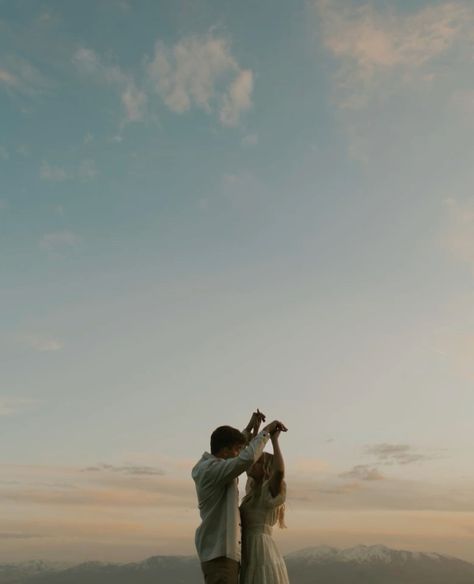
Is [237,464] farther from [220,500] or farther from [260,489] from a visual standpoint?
[260,489]

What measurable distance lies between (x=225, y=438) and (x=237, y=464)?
0.59m

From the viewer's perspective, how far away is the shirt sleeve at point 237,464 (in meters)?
8.02

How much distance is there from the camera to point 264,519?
9008 mm

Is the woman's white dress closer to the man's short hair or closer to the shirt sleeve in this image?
the man's short hair

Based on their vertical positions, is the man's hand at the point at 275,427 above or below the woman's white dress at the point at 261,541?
above

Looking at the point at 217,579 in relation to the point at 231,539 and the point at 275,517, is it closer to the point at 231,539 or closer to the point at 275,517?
the point at 231,539

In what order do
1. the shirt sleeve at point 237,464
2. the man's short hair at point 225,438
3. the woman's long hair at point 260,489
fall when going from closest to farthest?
the shirt sleeve at point 237,464 → the man's short hair at point 225,438 → the woman's long hair at point 260,489

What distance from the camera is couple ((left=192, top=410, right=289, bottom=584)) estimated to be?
26.6 ft

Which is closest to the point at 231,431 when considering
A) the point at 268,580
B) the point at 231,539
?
the point at 231,539

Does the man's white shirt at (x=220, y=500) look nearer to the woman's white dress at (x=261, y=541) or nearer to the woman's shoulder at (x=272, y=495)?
the woman's white dress at (x=261, y=541)

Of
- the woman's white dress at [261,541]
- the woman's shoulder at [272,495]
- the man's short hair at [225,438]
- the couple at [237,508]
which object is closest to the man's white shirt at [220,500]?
the couple at [237,508]

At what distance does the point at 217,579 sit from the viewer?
8023 millimetres

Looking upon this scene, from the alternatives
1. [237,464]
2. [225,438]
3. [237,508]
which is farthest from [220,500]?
[225,438]

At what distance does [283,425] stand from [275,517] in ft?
4.97
